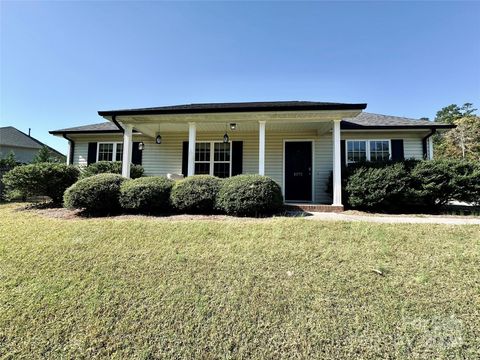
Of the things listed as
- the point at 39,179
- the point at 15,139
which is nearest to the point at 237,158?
the point at 39,179

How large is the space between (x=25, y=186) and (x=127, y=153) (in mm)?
3300

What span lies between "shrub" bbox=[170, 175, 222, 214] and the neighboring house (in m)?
24.2

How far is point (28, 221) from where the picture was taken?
5.79 metres

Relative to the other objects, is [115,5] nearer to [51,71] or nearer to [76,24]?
[76,24]

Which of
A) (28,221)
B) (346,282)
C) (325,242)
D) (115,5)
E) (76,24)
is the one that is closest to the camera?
(346,282)

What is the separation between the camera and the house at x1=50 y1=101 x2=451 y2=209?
7.71 meters

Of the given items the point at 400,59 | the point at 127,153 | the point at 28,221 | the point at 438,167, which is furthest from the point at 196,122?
the point at 400,59

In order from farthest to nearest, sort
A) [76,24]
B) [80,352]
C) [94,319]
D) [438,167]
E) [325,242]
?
[76,24], [438,167], [325,242], [94,319], [80,352]

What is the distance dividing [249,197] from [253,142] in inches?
186

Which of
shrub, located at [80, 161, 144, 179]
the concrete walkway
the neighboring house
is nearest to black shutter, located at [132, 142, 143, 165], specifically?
shrub, located at [80, 161, 144, 179]

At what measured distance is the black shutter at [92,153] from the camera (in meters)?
10.9

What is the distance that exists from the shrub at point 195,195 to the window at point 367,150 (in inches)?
231

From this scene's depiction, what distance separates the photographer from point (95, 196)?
6.26 meters

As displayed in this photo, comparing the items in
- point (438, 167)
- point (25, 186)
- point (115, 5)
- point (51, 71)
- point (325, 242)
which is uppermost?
point (115, 5)
